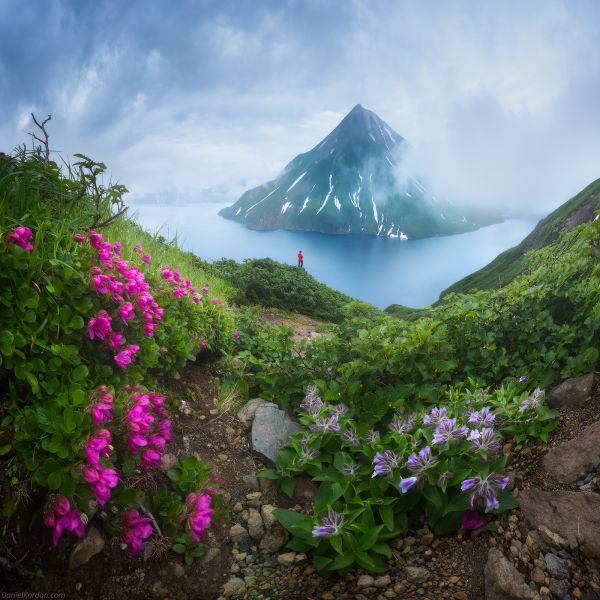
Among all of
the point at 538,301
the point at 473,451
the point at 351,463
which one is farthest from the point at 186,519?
the point at 538,301

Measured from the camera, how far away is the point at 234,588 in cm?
334

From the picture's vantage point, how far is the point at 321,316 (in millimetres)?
20453

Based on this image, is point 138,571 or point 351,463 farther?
point 351,463

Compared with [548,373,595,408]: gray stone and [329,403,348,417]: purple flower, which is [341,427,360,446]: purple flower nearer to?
[329,403,348,417]: purple flower

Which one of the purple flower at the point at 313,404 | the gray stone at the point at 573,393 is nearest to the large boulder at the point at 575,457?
the gray stone at the point at 573,393

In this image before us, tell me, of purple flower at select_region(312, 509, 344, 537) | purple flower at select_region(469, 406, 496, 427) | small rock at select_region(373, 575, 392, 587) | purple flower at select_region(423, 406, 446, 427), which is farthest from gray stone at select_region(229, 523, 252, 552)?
purple flower at select_region(469, 406, 496, 427)

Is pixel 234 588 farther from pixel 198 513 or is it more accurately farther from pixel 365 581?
pixel 365 581

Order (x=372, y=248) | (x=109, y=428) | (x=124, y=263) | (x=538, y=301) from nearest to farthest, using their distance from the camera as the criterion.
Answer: (x=109, y=428) < (x=124, y=263) < (x=538, y=301) < (x=372, y=248)

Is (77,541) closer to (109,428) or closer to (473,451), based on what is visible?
(109,428)

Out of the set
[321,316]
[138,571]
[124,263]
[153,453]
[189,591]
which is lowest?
[189,591]

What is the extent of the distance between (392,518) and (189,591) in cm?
155

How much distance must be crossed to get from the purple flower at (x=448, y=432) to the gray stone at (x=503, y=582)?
783 millimetres

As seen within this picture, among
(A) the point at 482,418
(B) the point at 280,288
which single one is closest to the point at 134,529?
(A) the point at 482,418

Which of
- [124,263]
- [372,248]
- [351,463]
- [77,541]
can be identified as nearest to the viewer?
[77,541]
